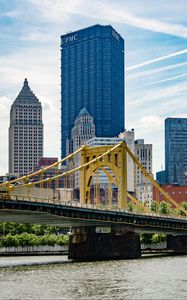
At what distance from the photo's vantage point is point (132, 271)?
88625mm

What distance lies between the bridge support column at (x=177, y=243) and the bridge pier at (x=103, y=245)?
2614 centimetres

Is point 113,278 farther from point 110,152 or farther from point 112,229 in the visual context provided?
point 110,152

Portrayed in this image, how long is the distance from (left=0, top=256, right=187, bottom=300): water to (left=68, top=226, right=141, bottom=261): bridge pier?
1770cm

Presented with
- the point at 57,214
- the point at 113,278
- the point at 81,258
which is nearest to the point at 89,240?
the point at 81,258

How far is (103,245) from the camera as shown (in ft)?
392

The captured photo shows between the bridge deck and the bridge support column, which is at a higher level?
the bridge deck

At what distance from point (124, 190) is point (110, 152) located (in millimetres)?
7268

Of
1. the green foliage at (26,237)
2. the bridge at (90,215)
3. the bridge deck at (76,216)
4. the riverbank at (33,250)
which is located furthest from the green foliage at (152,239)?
the bridge deck at (76,216)

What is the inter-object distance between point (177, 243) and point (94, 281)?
76686 mm

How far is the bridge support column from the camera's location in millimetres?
148000

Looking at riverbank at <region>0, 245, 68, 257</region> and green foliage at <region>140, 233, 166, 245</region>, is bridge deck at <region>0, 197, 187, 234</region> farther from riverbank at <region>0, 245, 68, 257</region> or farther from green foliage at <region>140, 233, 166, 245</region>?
green foliage at <region>140, 233, 166, 245</region>

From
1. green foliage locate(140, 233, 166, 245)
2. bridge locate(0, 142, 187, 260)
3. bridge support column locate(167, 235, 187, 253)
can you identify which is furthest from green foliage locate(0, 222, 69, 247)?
bridge locate(0, 142, 187, 260)

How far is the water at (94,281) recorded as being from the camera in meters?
64.8

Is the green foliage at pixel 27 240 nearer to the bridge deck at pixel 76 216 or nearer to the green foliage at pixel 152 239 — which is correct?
the green foliage at pixel 152 239
